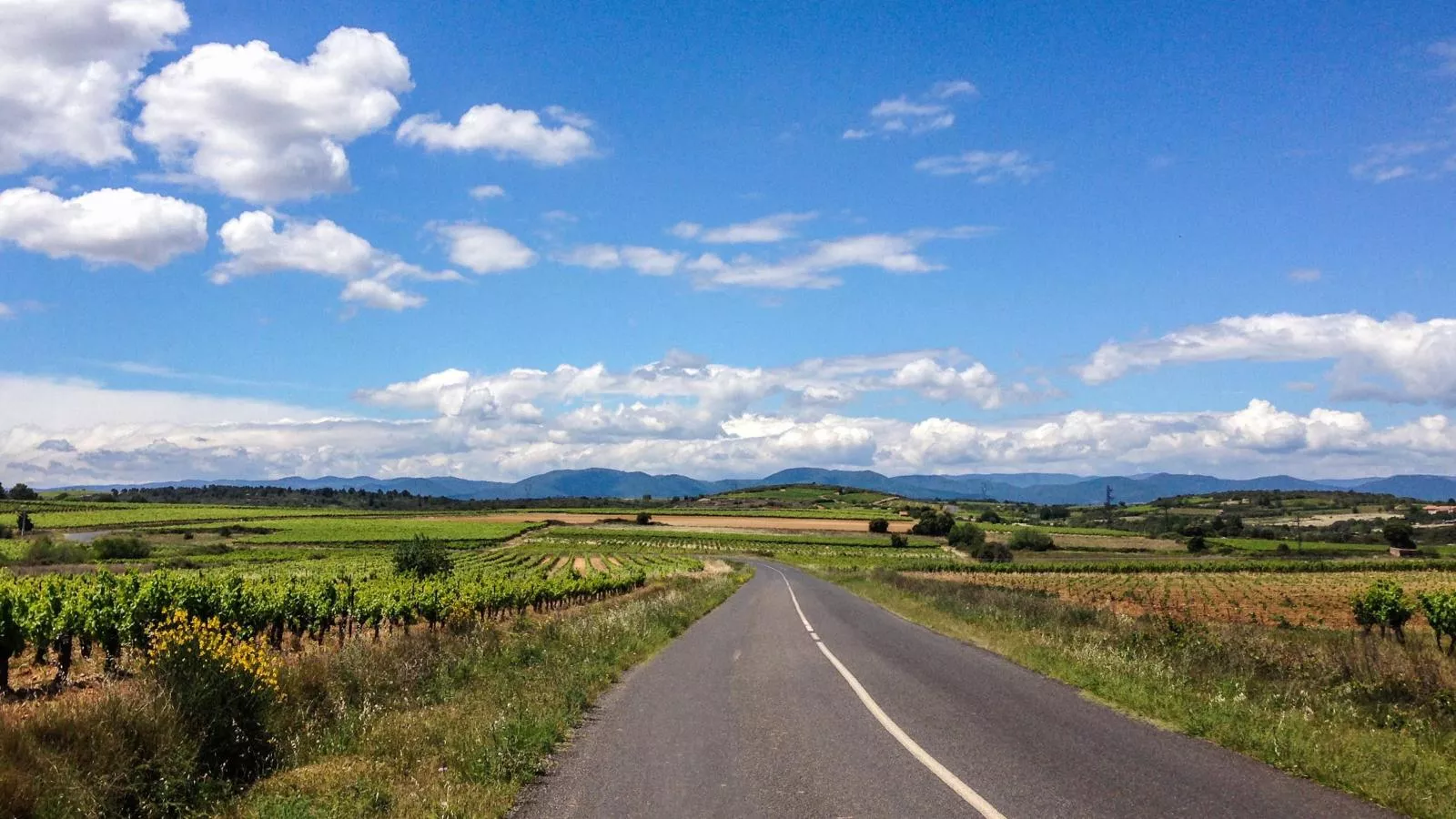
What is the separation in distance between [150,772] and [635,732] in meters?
4.98

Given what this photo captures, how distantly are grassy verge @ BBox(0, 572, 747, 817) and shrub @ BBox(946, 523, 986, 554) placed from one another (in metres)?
124

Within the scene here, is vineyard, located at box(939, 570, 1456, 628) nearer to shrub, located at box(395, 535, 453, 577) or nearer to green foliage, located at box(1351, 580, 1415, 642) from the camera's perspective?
green foliage, located at box(1351, 580, 1415, 642)

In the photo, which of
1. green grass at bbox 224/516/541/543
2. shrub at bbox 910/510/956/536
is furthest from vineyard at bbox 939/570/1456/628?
green grass at bbox 224/516/541/543

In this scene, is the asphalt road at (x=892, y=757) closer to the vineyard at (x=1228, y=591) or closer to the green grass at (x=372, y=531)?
the vineyard at (x=1228, y=591)

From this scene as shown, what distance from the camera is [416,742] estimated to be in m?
9.77

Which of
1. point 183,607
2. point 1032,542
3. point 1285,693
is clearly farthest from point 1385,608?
point 1032,542

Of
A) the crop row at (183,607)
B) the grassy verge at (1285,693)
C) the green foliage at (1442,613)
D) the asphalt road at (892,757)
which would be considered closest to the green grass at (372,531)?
the crop row at (183,607)

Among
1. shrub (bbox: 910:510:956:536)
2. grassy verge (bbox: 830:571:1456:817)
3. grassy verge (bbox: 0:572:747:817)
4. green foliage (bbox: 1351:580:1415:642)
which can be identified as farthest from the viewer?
shrub (bbox: 910:510:956:536)

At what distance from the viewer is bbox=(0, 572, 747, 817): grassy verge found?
7.39 m

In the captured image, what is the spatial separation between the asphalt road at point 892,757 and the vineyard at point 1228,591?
2833 cm

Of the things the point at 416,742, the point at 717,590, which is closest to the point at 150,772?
the point at 416,742

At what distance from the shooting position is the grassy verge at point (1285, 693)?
8367 mm

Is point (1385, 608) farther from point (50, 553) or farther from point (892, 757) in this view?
point (50, 553)

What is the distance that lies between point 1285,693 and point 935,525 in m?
147
